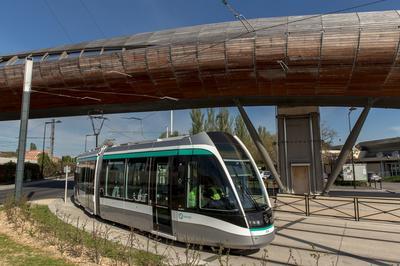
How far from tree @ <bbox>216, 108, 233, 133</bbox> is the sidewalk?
1101 inches

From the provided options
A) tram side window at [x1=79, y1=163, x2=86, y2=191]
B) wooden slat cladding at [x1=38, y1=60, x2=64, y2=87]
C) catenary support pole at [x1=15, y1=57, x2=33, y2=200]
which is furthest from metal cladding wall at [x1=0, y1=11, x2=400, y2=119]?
tram side window at [x1=79, y1=163, x2=86, y2=191]

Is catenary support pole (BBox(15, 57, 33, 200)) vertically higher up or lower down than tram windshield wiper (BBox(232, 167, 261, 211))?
higher up

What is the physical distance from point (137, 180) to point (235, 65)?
11.4m

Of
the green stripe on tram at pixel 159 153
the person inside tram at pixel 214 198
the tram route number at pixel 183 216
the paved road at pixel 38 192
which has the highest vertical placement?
the green stripe on tram at pixel 159 153

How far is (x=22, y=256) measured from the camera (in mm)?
7617

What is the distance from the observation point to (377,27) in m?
18.3

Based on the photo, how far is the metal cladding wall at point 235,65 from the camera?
18875 mm

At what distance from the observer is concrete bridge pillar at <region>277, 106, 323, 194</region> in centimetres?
2502

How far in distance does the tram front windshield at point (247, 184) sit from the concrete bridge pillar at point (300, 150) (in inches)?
662

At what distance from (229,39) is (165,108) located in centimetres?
1201

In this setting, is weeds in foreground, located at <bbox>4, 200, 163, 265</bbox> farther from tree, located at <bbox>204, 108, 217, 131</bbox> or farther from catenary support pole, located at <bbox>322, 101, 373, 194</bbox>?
tree, located at <bbox>204, 108, 217, 131</bbox>

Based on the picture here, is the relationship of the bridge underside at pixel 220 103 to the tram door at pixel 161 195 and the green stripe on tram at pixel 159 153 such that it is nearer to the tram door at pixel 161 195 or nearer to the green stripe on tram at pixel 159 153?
the green stripe on tram at pixel 159 153

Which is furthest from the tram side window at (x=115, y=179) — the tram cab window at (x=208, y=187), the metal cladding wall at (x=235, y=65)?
the metal cladding wall at (x=235, y=65)

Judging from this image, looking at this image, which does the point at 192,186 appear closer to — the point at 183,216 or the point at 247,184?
the point at 183,216
